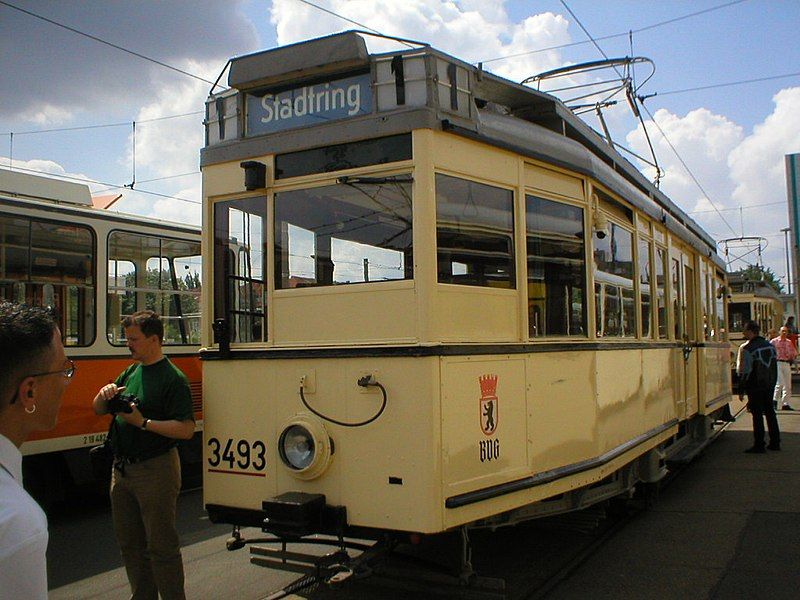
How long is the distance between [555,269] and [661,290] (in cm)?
293

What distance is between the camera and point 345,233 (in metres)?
4.49

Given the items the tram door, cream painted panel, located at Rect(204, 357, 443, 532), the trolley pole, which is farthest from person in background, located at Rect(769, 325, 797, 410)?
the trolley pole

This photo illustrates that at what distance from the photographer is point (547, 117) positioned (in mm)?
5387

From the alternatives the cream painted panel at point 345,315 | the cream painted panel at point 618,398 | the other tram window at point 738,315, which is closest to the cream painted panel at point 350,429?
the cream painted panel at point 345,315

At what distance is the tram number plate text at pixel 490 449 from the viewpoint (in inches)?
167

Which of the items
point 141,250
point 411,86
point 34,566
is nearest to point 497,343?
point 411,86

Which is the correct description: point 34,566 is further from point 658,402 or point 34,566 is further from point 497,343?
point 658,402

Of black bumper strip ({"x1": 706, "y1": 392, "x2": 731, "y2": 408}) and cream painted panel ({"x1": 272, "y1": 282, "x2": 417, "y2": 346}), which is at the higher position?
cream painted panel ({"x1": 272, "y1": 282, "x2": 417, "y2": 346})

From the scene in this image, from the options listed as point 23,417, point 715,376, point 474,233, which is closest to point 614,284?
point 474,233

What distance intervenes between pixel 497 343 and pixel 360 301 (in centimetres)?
80

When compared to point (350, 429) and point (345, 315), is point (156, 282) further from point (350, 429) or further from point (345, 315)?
point (350, 429)

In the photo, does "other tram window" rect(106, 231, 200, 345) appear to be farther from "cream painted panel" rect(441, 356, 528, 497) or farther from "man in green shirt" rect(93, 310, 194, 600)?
"cream painted panel" rect(441, 356, 528, 497)

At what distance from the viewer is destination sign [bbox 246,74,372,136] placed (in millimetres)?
4336

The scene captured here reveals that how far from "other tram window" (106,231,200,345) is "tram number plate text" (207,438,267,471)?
12.5 ft
